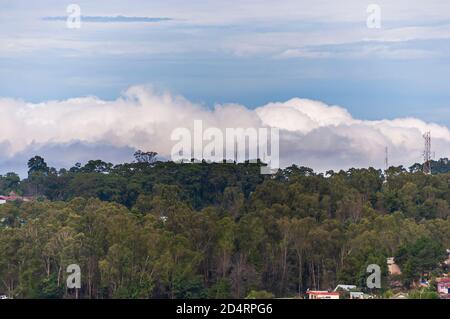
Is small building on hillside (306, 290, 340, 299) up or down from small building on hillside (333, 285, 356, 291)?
down

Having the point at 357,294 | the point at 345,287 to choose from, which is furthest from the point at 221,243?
the point at 357,294

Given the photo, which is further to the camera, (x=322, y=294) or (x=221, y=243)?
(x=221, y=243)

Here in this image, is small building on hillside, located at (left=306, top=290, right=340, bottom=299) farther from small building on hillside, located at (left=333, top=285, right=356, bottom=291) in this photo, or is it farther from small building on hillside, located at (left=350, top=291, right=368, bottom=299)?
small building on hillside, located at (left=333, top=285, right=356, bottom=291)

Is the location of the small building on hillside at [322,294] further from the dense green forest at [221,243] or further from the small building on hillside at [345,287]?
the dense green forest at [221,243]

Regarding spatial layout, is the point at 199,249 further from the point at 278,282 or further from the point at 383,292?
the point at 383,292

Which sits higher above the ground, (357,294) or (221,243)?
(221,243)

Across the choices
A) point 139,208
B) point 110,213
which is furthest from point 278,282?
point 139,208

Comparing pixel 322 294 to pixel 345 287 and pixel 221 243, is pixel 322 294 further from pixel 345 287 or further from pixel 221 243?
pixel 221 243

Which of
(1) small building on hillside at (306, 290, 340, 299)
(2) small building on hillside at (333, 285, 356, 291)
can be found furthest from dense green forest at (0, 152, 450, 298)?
(1) small building on hillside at (306, 290, 340, 299)
